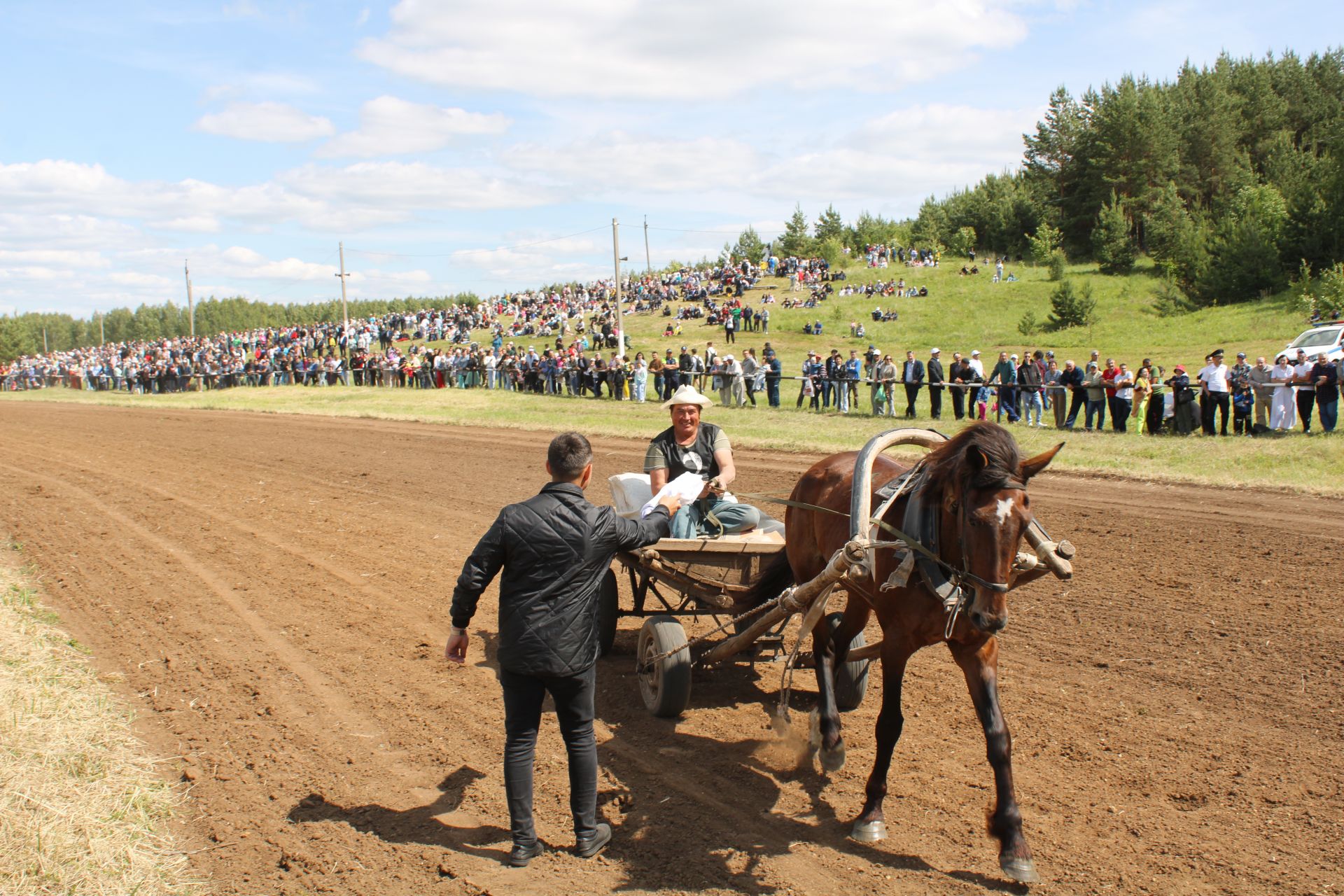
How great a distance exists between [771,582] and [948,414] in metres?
16.5

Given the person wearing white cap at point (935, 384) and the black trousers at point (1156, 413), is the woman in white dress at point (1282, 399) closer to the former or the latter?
the black trousers at point (1156, 413)

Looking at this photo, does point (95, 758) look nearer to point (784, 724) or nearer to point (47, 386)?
point (784, 724)

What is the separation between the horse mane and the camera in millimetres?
4371

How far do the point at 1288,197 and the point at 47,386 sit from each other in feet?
227

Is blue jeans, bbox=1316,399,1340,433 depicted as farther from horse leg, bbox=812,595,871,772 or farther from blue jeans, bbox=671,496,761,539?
horse leg, bbox=812,595,871,772

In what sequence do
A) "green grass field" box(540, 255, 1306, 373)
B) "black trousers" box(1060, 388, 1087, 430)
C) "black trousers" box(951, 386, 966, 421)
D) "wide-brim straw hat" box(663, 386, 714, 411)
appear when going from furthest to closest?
"green grass field" box(540, 255, 1306, 373)
"black trousers" box(951, 386, 966, 421)
"black trousers" box(1060, 388, 1087, 430)
"wide-brim straw hat" box(663, 386, 714, 411)

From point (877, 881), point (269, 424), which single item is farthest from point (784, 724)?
point (269, 424)

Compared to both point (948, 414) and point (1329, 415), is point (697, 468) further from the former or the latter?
point (948, 414)

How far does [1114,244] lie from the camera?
55.5 metres

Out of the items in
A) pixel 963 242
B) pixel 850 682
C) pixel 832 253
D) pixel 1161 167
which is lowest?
pixel 850 682

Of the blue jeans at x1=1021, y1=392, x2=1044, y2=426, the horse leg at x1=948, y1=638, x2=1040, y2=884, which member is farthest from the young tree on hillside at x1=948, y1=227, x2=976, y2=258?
the horse leg at x1=948, y1=638, x2=1040, y2=884

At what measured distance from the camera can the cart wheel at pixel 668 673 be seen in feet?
20.0

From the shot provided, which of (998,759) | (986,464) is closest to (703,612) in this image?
(998,759)

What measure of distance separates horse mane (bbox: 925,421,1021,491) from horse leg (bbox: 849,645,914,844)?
0.91 meters
